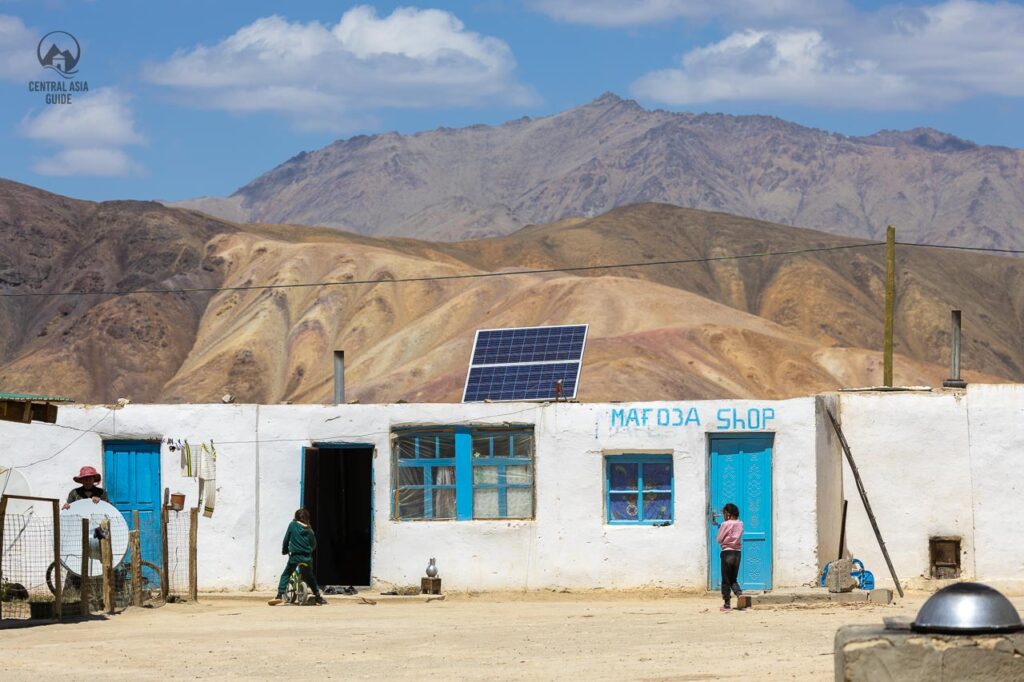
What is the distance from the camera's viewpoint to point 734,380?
6156cm

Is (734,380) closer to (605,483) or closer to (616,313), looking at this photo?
(616,313)

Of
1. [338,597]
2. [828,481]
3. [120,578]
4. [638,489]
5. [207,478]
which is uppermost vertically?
[207,478]

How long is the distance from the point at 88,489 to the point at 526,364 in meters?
8.76

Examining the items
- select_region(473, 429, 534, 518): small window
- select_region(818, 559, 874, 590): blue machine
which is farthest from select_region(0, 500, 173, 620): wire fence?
select_region(818, 559, 874, 590): blue machine

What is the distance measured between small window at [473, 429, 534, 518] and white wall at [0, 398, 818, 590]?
0.26m

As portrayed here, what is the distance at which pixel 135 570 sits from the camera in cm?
2305

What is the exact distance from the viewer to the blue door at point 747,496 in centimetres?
2380

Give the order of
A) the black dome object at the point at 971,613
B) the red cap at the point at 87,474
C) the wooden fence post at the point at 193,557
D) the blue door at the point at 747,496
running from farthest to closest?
1. the red cap at the point at 87,474
2. the wooden fence post at the point at 193,557
3. the blue door at the point at 747,496
4. the black dome object at the point at 971,613

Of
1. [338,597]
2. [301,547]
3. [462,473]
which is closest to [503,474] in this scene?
[462,473]

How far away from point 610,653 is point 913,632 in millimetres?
5961

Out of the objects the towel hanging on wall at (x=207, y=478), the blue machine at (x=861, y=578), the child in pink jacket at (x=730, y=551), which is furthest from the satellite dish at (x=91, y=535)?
the blue machine at (x=861, y=578)

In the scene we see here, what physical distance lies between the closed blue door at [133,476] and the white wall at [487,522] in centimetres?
23

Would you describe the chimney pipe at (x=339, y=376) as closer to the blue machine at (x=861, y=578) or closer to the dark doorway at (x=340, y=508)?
the dark doorway at (x=340, y=508)

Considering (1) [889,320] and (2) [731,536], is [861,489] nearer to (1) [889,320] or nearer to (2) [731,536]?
(2) [731,536]
